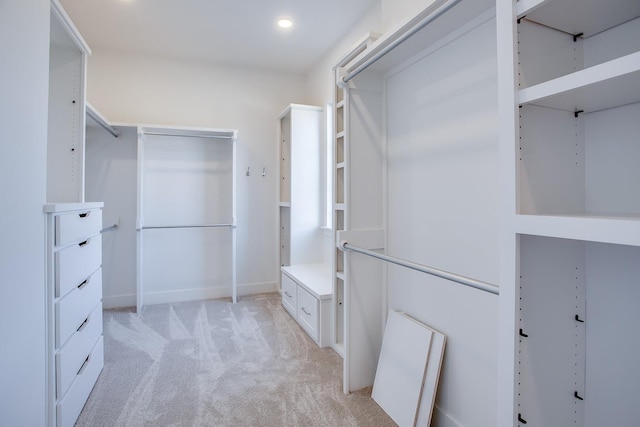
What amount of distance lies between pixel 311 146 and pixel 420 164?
6.45ft

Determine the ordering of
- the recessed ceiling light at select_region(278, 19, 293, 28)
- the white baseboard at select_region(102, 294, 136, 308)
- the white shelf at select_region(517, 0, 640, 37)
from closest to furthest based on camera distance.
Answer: the white shelf at select_region(517, 0, 640, 37), the recessed ceiling light at select_region(278, 19, 293, 28), the white baseboard at select_region(102, 294, 136, 308)

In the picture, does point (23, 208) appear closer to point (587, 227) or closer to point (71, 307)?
point (71, 307)

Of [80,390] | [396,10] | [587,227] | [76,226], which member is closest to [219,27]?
[396,10]

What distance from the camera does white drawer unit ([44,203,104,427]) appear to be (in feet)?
4.74

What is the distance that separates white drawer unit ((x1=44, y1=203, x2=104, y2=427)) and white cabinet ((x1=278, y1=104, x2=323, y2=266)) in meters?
1.83

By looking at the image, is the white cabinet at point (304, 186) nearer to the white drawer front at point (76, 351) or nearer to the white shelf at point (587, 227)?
the white drawer front at point (76, 351)

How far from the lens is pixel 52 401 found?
1430 mm

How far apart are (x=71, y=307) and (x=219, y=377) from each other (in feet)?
3.13

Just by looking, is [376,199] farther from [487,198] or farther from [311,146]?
[311,146]

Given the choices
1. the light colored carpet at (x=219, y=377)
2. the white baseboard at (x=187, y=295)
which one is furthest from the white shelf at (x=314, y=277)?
the white baseboard at (x=187, y=295)

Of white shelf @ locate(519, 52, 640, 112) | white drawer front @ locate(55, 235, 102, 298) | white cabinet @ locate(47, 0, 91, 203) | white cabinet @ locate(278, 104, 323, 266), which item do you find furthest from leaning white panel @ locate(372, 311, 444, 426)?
white cabinet @ locate(47, 0, 91, 203)

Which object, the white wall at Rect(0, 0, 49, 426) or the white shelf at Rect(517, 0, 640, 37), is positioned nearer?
the white shelf at Rect(517, 0, 640, 37)

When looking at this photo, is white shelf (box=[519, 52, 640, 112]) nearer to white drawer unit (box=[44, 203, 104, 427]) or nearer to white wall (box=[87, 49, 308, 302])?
white drawer unit (box=[44, 203, 104, 427])

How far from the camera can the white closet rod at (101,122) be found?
2526 millimetres
